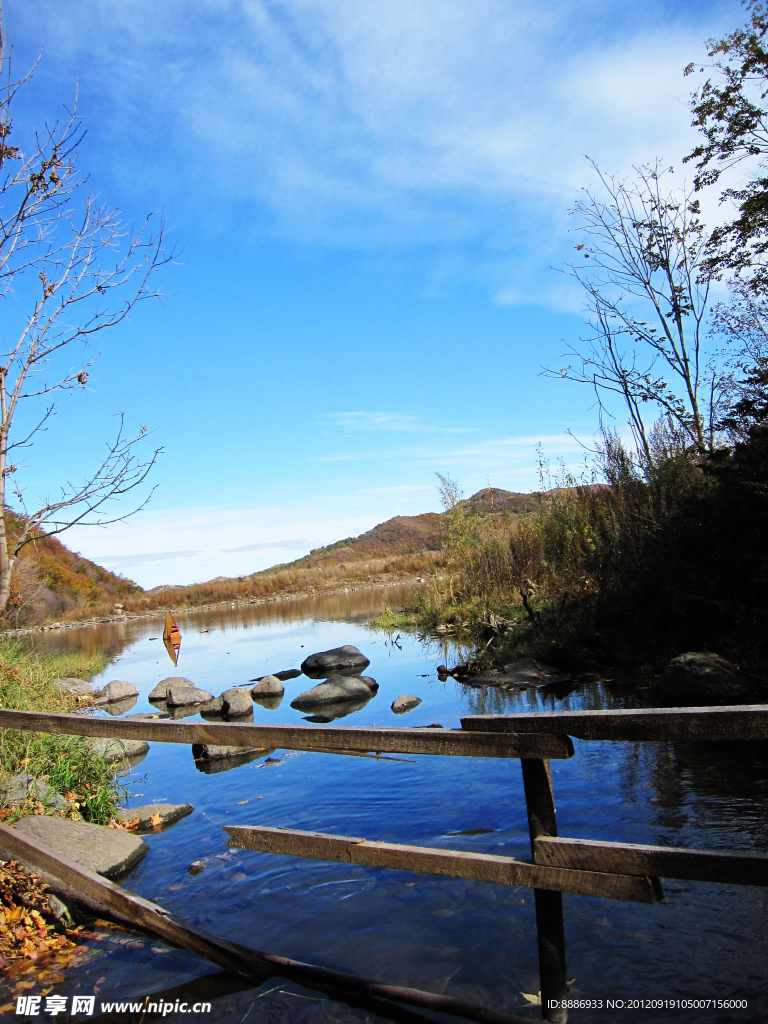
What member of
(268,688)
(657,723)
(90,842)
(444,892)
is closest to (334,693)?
(268,688)

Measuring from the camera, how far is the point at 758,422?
29.4 ft

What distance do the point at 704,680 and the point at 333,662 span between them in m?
9.49

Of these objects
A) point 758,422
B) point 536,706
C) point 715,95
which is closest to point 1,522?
point 536,706

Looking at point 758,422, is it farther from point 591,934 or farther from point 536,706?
point 591,934

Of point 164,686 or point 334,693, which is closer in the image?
point 334,693

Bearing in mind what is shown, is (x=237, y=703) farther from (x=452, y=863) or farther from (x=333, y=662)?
(x=452, y=863)

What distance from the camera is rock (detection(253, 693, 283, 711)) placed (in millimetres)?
12847


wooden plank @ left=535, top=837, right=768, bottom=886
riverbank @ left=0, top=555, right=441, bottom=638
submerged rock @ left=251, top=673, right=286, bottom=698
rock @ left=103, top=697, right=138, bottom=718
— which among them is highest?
riverbank @ left=0, top=555, right=441, bottom=638

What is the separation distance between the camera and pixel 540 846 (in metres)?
2.59

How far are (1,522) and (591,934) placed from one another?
16.0ft

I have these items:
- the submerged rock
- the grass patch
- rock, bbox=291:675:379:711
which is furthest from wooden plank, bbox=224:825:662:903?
the submerged rock

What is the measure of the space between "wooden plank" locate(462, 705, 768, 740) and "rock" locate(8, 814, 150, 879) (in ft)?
13.4

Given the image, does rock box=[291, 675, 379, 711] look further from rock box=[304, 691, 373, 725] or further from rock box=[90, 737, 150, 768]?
rock box=[90, 737, 150, 768]

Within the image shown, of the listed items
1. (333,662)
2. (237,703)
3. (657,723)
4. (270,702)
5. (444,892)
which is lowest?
(444,892)
